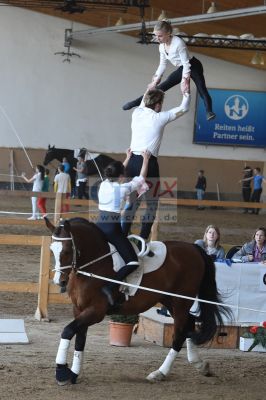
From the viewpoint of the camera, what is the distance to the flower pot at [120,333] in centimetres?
837

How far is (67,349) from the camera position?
255 inches

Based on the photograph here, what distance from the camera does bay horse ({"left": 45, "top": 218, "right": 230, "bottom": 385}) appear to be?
646 cm

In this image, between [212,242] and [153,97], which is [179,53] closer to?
[153,97]

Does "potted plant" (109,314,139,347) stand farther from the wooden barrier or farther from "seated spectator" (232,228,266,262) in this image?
"seated spectator" (232,228,266,262)

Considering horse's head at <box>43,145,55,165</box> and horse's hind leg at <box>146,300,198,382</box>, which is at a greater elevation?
horse's head at <box>43,145,55,165</box>

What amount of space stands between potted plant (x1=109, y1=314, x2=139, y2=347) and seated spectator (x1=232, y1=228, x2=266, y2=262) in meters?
1.57

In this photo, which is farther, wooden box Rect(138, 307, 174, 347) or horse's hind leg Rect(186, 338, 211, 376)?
wooden box Rect(138, 307, 174, 347)

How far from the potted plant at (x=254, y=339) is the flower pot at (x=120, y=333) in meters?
1.30

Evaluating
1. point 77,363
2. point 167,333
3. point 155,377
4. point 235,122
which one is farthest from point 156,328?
point 235,122

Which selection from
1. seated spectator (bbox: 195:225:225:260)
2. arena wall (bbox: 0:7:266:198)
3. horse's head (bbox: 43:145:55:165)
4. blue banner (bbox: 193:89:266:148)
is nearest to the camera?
seated spectator (bbox: 195:225:225:260)

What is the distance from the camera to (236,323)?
8.73 metres

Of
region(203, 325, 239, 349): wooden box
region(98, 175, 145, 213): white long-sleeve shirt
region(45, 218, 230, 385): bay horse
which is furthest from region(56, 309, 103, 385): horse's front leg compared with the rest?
region(203, 325, 239, 349): wooden box

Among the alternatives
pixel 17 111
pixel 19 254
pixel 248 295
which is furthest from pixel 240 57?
pixel 248 295

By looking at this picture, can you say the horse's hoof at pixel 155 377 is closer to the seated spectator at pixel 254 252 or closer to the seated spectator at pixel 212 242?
the seated spectator at pixel 212 242
